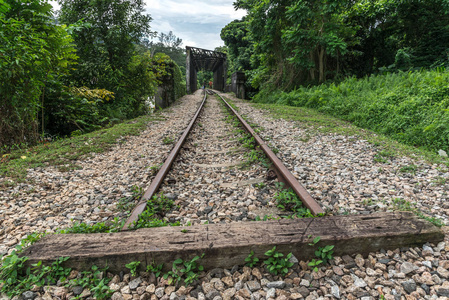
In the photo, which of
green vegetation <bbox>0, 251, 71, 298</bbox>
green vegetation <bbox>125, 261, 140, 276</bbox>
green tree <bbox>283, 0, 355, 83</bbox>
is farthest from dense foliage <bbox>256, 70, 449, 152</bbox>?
green vegetation <bbox>0, 251, 71, 298</bbox>

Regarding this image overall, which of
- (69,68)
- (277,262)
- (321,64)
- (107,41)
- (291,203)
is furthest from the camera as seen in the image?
(321,64)

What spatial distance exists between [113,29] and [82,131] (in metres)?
3.62

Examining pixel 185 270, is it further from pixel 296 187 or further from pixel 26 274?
A: pixel 296 187

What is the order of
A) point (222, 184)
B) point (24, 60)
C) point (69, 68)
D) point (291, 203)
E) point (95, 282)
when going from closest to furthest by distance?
point (95, 282)
point (291, 203)
point (222, 184)
point (24, 60)
point (69, 68)

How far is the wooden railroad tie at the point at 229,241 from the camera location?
1538mm

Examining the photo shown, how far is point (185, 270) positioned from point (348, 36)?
1166cm

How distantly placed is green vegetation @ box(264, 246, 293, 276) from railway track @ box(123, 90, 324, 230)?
1.82 feet

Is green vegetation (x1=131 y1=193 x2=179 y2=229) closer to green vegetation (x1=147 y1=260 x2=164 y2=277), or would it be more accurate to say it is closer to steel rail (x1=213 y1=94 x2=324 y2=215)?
green vegetation (x1=147 y1=260 x2=164 y2=277)

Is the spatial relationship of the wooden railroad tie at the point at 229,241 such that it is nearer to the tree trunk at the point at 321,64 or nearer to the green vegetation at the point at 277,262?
the green vegetation at the point at 277,262

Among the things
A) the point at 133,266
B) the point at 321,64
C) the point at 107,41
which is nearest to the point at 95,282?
the point at 133,266

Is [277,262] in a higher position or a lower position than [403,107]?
lower

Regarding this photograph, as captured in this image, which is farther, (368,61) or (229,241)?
(368,61)

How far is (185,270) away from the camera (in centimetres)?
152

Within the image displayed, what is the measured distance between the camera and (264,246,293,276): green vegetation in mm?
1536
